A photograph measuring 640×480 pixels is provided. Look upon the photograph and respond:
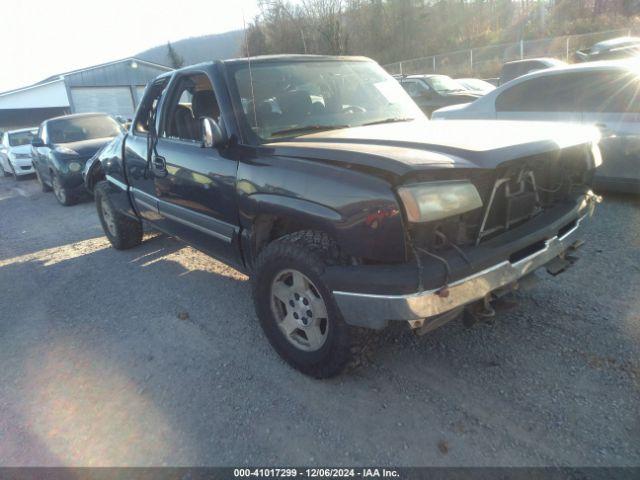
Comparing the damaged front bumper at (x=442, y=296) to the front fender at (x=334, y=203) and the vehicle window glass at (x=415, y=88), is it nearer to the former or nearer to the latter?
the front fender at (x=334, y=203)

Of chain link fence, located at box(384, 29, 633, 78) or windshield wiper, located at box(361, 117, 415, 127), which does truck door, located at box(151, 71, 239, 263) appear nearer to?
windshield wiper, located at box(361, 117, 415, 127)

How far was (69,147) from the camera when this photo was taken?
922 cm

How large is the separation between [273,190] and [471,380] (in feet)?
5.27

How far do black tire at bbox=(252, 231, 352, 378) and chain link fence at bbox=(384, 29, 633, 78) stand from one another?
24698 mm

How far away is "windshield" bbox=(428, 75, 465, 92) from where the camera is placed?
43.3ft

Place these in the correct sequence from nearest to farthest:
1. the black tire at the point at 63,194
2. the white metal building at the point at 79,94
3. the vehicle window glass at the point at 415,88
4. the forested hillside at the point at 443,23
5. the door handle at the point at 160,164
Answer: the door handle at the point at 160,164
the black tire at the point at 63,194
the vehicle window glass at the point at 415,88
the white metal building at the point at 79,94
the forested hillside at the point at 443,23

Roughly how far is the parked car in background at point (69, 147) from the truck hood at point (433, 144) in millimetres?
7514

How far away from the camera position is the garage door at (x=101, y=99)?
28.3 m

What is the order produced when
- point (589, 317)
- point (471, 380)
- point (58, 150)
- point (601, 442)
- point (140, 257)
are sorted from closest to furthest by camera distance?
point (601, 442)
point (471, 380)
point (589, 317)
point (140, 257)
point (58, 150)

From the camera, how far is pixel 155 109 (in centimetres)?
424

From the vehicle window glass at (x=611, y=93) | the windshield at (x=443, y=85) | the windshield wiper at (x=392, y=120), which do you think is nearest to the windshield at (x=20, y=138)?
the windshield at (x=443, y=85)

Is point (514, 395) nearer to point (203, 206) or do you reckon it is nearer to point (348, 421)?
point (348, 421)

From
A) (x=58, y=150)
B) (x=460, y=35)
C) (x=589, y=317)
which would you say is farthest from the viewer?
(x=460, y=35)

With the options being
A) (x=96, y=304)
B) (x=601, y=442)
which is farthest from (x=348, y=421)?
(x=96, y=304)
